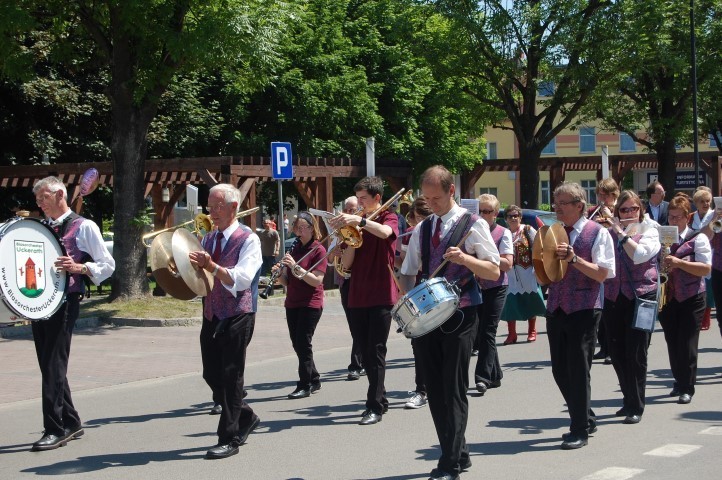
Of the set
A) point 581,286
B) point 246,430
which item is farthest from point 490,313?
point 246,430

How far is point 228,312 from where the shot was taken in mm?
6832

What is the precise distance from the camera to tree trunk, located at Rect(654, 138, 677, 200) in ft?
104

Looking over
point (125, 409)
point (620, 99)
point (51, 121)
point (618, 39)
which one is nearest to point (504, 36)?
point (618, 39)

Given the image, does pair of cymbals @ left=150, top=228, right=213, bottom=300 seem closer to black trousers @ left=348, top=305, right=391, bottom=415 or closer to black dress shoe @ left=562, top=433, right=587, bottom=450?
black trousers @ left=348, top=305, right=391, bottom=415

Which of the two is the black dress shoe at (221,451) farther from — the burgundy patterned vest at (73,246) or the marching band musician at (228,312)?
the burgundy patterned vest at (73,246)

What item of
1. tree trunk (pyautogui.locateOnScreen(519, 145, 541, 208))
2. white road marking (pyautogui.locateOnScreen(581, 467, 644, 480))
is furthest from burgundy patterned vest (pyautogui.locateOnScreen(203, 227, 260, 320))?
tree trunk (pyautogui.locateOnScreen(519, 145, 541, 208))

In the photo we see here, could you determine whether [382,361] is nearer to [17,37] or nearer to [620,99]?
[17,37]

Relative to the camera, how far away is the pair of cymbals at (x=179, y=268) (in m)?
6.58

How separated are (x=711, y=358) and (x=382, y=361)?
499 cm

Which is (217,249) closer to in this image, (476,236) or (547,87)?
(476,236)

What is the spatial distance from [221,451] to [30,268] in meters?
1.87

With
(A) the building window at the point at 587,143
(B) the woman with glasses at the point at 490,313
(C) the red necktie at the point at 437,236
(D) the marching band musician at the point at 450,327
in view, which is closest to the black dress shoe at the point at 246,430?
(D) the marching band musician at the point at 450,327

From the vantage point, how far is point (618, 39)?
24.6 meters

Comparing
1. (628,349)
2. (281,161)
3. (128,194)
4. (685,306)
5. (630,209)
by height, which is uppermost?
(281,161)
